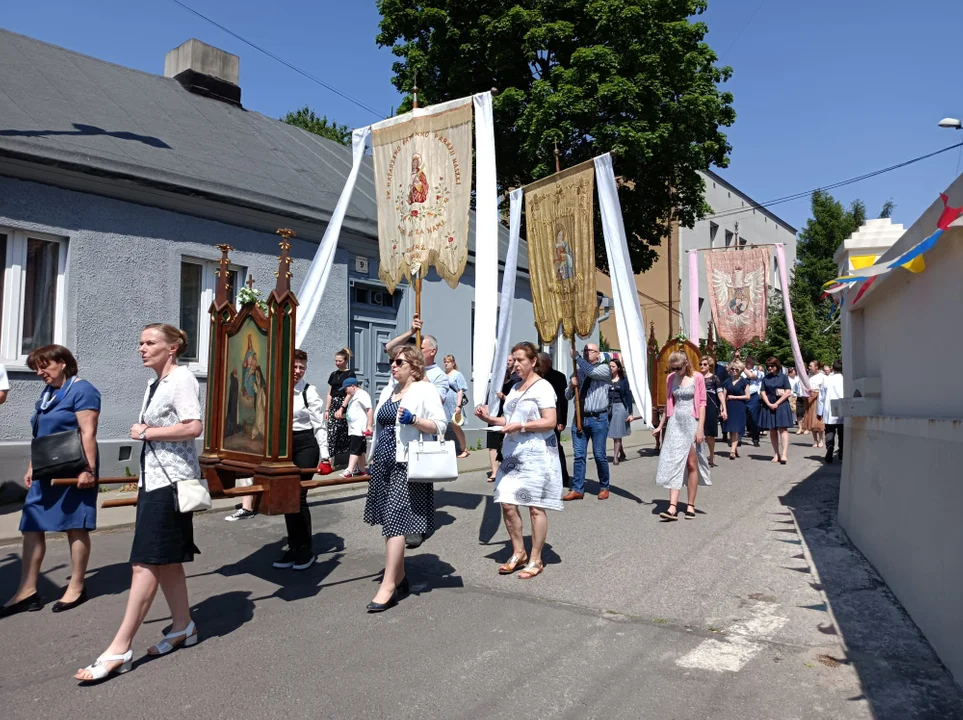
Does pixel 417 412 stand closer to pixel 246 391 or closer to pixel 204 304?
pixel 246 391

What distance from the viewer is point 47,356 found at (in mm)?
5102

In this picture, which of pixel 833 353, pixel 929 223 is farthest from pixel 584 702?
pixel 833 353

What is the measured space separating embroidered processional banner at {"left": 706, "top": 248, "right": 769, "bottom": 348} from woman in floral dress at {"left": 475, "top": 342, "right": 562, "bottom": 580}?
38.8ft

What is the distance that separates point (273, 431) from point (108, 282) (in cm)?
624

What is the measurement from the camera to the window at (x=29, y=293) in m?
9.54

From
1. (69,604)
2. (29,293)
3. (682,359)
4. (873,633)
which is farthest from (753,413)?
(69,604)

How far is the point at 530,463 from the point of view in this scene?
6062 millimetres

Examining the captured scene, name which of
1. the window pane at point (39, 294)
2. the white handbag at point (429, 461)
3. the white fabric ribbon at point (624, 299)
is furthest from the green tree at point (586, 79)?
the white handbag at point (429, 461)

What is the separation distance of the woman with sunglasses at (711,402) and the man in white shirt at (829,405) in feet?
5.85

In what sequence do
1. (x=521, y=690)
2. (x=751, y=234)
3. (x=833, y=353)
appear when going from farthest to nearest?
(x=751, y=234) < (x=833, y=353) < (x=521, y=690)

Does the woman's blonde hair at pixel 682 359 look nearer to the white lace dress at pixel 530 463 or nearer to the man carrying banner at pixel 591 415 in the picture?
the man carrying banner at pixel 591 415

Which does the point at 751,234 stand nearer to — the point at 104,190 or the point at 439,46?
the point at 439,46

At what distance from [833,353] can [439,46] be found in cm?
1778

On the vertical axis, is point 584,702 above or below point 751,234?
below
